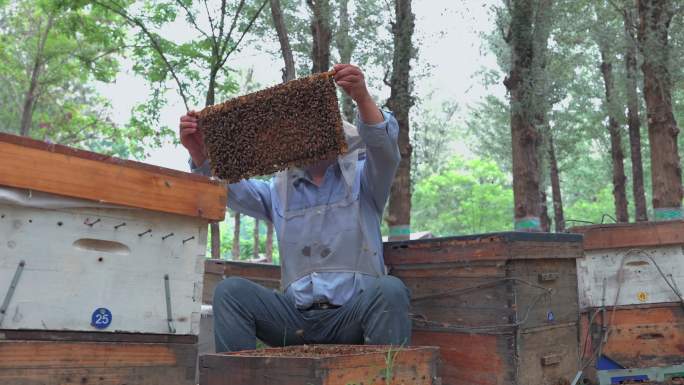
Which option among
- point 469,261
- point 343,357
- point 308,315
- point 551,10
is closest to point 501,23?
point 551,10

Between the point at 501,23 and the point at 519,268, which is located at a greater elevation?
the point at 501,23

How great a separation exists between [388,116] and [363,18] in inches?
262

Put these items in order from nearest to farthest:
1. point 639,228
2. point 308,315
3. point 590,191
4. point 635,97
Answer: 1. point 308,315
2. point 639,228
3. point 635,97
4. point 590,191

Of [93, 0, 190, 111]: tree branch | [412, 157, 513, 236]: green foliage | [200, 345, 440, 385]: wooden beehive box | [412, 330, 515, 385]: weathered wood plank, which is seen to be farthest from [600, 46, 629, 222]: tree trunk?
[412, 157, 513, 236]: green foliage

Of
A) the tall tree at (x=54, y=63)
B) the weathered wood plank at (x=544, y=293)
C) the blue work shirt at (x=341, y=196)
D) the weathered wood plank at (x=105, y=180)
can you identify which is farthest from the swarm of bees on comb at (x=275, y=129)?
the tall tree at (x=54, y=63)

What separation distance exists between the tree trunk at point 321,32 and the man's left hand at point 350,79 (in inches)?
190

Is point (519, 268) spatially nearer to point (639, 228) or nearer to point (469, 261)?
point (469, 261)

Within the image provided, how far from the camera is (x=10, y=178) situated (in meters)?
2.21

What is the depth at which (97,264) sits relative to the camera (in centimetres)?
242

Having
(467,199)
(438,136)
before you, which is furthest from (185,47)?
(438,136)

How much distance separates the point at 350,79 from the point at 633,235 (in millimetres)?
2470

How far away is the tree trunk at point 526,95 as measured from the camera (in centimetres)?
859

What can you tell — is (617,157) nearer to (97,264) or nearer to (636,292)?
(636,292)

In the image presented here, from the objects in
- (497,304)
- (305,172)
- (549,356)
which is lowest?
(549,356)
